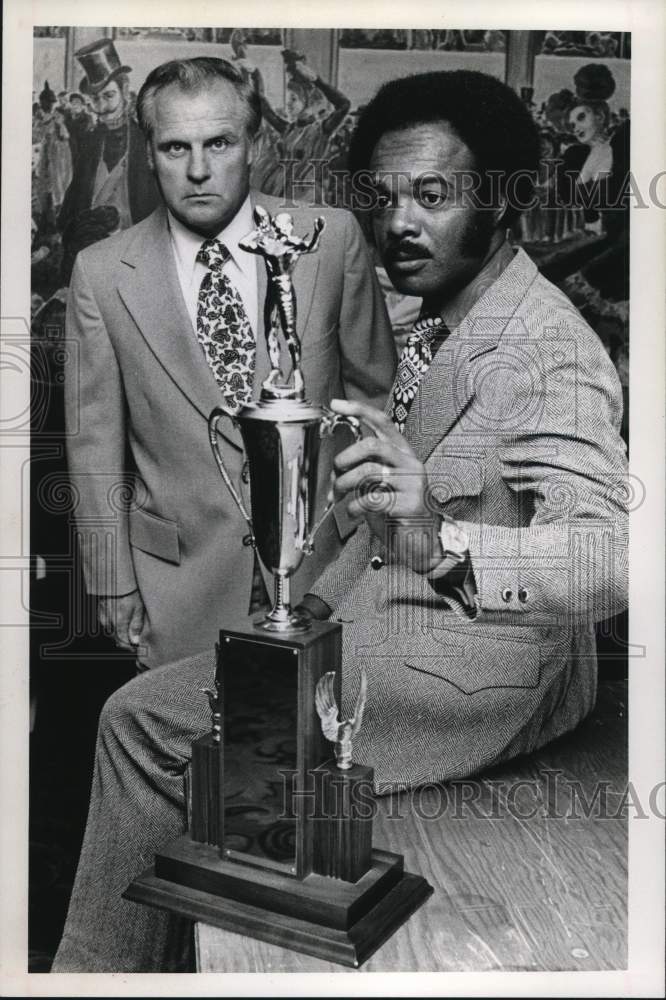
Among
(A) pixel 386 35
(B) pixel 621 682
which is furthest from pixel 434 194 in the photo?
(B) pixel 621 682

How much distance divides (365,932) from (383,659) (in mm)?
573

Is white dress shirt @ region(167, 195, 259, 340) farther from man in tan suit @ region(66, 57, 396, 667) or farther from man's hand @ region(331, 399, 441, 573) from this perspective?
man's hand @ region(331, 399, 441, 573)

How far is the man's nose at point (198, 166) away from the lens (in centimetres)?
237

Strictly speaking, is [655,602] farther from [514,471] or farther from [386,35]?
[386,35]

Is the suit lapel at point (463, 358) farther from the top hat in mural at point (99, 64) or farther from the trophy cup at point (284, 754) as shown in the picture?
the top hat in mural at point (99, 64)

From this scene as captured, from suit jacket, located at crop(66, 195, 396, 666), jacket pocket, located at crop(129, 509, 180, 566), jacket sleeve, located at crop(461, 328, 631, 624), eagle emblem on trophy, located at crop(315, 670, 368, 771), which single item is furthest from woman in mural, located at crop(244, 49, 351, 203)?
eagle emblem on trophy, located at crop(315, 670, 368, 771)

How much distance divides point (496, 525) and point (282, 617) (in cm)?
56

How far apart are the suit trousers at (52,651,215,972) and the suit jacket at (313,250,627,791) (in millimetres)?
376

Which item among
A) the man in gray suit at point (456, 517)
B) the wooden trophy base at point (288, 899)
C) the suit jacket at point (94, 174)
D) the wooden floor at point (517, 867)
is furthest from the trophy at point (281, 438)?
the wooden floor at point (517, 867)

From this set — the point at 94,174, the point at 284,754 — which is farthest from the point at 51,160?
the point at 284,754

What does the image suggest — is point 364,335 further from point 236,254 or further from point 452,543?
point 452,543

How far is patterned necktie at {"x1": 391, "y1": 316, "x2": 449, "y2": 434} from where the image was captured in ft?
8.07

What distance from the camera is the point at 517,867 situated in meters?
2.38

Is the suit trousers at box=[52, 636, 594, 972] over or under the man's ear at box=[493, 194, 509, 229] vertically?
under
